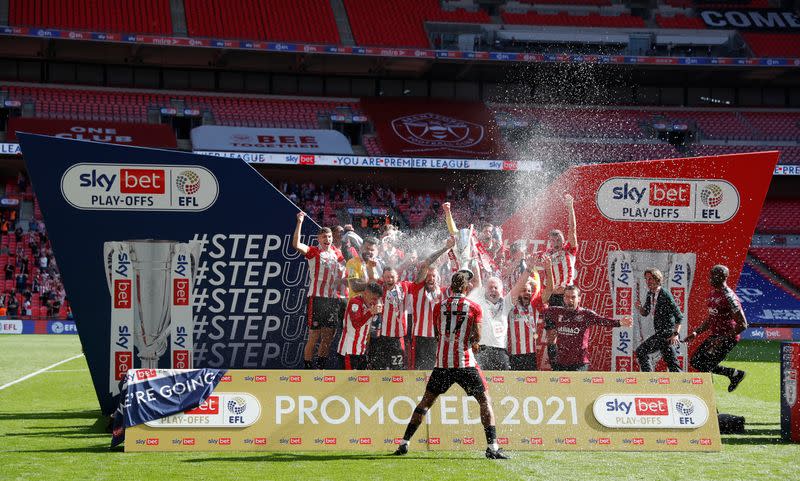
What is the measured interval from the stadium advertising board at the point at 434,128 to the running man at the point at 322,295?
24.7 metres

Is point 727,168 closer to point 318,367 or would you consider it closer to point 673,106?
point 318,367

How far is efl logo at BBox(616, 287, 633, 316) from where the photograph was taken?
13.7 metres

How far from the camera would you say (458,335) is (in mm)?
9367

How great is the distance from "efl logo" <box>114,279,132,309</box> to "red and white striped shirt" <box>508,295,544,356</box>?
14.5 feet

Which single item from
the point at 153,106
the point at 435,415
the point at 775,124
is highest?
the point at 775,124

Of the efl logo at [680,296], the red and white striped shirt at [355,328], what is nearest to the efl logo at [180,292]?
the red and white striped shirt at [355,328]

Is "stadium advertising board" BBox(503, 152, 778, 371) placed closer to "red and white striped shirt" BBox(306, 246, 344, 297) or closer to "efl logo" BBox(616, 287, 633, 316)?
"efl logo" BBox(616, 287, 633, 316)

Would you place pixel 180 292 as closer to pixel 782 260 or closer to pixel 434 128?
pixel 434 128

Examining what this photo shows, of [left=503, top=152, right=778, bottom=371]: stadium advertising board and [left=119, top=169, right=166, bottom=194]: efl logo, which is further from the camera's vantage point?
[left=503, top=152, right=778, bottom=371]: stadium advertising board

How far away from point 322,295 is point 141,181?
2.54 meters

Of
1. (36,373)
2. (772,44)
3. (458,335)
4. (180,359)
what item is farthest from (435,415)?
(772,44)

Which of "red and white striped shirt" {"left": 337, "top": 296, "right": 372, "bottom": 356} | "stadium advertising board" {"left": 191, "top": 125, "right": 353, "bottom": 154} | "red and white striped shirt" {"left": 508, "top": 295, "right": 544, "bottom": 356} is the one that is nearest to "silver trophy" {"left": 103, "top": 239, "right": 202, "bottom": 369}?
"red and white striped shirt" {"left": 337, "top": 296, "right": 372, "bottom": 356}

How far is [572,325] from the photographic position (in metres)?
11.4

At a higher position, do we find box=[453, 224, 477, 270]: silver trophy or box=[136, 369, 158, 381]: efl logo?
box=[453, 224, 477, 270]: silver trophy
